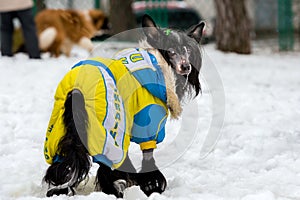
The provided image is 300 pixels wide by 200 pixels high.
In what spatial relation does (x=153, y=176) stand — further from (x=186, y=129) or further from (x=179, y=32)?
(x=186, y=129)

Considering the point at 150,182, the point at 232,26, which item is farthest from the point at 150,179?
the point at 232,26

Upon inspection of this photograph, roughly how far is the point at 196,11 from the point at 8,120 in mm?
10245

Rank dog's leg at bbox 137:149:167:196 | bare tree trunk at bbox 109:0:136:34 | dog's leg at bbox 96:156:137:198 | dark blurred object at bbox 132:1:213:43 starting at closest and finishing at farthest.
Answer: dog's leg at bbox 96:156:137:198
dog's leg at bbox 137:149:167:196
dark blurred object at bbox 132:1:213:43
bare tree trunk at bbox 109:0:136:34

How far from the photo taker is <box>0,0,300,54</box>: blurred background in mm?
9711

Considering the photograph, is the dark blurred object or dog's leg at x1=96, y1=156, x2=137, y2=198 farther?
the dark blurred object

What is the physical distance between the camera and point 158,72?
2.98 m

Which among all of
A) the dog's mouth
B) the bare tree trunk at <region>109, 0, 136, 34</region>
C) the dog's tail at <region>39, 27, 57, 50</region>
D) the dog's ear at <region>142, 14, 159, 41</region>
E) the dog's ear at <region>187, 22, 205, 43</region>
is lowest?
the bare tree trunk at <region>109, 0, 136, 34</region>

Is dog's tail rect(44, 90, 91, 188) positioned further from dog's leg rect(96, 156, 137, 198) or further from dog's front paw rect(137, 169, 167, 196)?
dog's front paw rect(137, 169, 167, 196)

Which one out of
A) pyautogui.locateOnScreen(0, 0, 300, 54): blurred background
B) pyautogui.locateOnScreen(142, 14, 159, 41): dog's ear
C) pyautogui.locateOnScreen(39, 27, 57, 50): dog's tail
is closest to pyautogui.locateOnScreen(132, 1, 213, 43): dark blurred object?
pyautogui.locateOnScreen(0, 0, 300, 54): blurred background

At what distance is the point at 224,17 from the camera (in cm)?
970

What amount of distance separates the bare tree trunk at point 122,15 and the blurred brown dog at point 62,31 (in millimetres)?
3358

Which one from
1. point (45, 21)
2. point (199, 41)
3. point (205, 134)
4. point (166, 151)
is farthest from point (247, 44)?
point (199, 41)

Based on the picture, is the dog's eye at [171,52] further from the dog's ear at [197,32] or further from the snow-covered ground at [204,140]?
the snow-covered ground at [204,140]

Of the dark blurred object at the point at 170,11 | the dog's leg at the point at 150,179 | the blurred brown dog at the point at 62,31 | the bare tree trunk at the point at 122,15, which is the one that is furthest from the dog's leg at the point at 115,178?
the bare tree trunk at the point at 122,15
